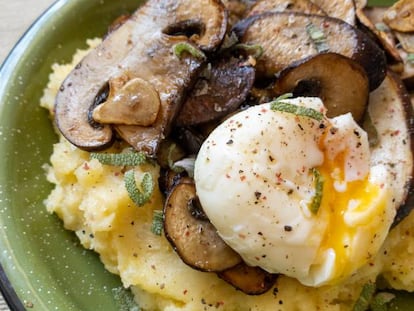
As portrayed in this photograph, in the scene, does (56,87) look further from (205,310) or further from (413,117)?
(413,117)

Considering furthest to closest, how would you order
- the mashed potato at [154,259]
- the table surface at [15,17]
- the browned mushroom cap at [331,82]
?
the table surface at [15,17]
the browned mushroom cap at [331,82]
the mashed potato at [154,259]

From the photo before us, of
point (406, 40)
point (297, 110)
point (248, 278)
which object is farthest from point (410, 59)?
point (248, 278)

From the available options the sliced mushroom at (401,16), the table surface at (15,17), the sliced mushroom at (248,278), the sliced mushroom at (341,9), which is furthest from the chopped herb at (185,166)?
the table surface at (15,17)

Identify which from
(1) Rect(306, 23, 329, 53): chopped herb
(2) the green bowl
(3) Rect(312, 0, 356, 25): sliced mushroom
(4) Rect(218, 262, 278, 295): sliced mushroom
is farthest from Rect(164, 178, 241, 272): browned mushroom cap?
(3) Rect(312, 0, 356, 25): sliced mushroom

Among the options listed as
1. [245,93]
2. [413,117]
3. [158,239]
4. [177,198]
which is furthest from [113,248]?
[413,117]

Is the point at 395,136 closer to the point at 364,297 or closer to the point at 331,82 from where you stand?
the point at 331,82

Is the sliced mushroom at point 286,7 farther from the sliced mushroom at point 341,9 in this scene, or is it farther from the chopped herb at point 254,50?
the chopped herb at point 254,50
